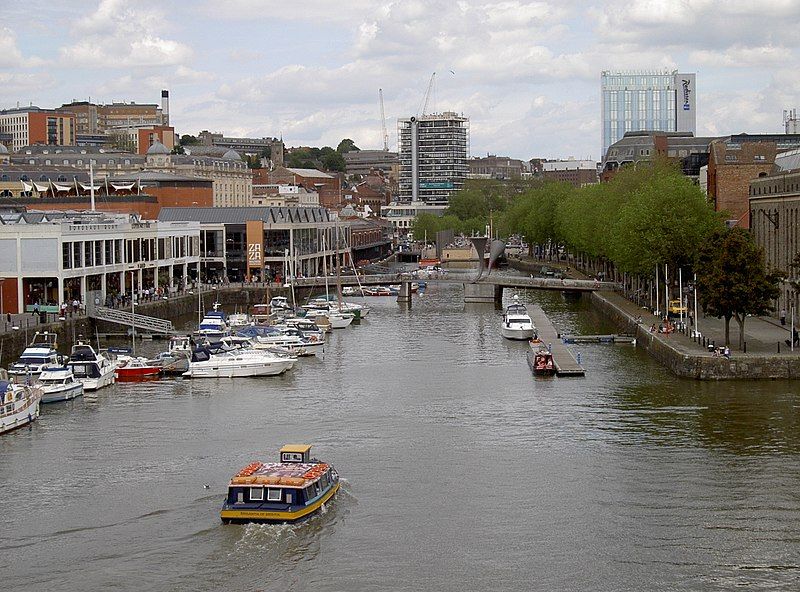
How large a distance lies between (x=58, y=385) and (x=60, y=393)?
1.01 feet

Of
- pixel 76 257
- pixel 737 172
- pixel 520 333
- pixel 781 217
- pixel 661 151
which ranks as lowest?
pixel 520 333

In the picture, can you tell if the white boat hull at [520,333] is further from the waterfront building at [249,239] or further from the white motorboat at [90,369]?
the waterfront building at [249,239]

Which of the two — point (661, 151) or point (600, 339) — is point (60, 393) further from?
point (661, 151)

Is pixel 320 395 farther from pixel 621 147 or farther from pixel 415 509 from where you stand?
pixel 621 147

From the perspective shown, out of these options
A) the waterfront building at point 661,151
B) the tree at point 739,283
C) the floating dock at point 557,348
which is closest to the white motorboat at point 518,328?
the floating dock at point 557,348

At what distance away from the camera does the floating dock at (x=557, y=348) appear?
180 ft

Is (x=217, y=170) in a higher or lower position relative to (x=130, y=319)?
higher

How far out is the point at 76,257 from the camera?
7644cm

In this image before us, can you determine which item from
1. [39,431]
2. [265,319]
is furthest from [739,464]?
[265,319]

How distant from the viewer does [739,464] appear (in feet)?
121

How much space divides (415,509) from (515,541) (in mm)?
3330

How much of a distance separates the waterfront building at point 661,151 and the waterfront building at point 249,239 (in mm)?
30528

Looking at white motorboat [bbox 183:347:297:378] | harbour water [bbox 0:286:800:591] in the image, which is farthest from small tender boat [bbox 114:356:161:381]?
harbour water [bbox 0:286:800:591]

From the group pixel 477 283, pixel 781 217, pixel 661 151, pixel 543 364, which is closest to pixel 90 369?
pixel 543 364
